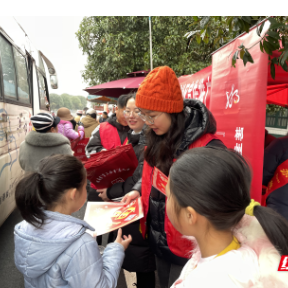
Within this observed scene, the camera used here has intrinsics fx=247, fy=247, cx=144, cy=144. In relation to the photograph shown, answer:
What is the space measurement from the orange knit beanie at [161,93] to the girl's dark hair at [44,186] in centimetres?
59

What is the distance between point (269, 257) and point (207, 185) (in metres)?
0.27

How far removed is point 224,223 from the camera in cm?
85

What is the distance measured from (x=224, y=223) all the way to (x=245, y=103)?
146 centimetres

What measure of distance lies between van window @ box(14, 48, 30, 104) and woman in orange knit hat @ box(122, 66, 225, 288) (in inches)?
118

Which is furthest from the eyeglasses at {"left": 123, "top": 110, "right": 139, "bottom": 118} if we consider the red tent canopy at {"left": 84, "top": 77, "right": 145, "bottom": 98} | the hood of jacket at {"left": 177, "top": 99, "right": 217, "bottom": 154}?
the red tent canopy at {"left": 84, "top": 77, "right": 145, "bottom": 98}

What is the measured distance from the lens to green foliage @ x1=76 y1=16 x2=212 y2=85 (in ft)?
26.4

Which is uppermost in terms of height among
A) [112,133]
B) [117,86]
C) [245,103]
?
[117,86]

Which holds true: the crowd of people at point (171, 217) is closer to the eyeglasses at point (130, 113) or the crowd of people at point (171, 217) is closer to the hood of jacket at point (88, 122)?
the eyeglasses at point (130, 113)

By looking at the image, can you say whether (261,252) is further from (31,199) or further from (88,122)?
(88,122)

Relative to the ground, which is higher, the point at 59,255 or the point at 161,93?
the point at 161,93

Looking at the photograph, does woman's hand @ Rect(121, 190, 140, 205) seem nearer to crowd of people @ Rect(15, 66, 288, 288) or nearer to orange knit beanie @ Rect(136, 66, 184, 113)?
crowd of people @ Rect(15, 66, 288, 288)

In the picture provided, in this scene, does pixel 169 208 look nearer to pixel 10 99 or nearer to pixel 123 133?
pixel 123 133

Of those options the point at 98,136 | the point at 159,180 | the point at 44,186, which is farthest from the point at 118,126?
the point at 44,186
